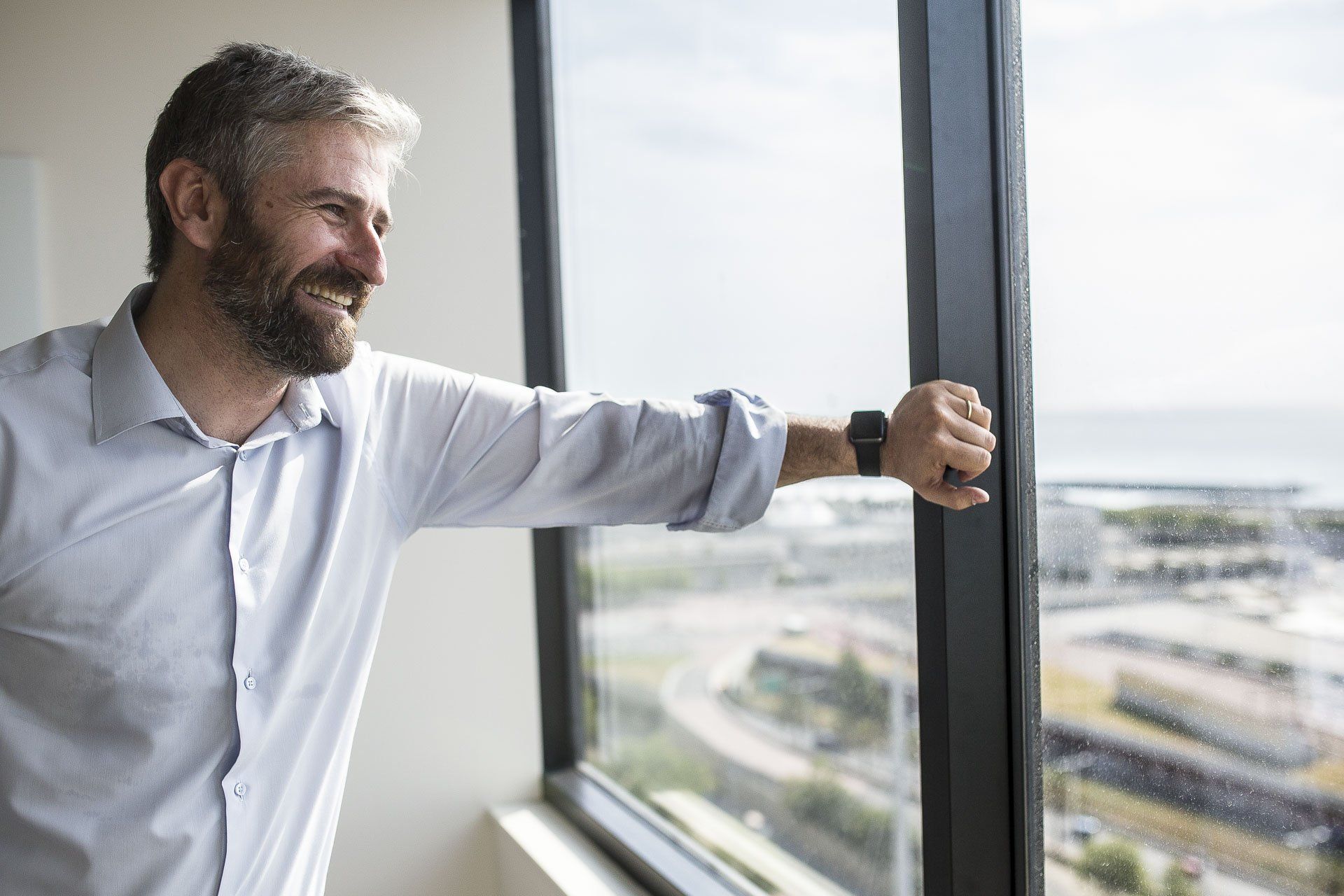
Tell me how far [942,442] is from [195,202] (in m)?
1.08

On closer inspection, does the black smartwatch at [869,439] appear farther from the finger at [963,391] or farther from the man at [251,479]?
the finger at [963,391]

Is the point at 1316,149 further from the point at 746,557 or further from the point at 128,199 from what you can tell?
the point at 128,199

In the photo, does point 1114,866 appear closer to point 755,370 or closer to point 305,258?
point 755,370

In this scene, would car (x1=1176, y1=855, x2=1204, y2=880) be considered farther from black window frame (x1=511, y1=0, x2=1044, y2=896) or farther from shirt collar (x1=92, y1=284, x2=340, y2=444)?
shirt collar (x1=92, y1=284, x2=340, y2=444)

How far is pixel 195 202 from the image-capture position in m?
1.42

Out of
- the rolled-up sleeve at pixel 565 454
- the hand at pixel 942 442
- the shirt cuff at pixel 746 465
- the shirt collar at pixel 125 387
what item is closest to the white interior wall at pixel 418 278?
the rolled-up sleeve at pixel 565 454

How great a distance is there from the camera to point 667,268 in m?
2.12

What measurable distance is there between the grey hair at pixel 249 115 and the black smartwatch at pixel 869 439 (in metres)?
0.79

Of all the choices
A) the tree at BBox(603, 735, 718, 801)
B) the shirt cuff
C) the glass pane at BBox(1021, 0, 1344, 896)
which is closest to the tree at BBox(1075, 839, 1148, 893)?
the glass pane at BBox(1021, 0, 1344, 896)

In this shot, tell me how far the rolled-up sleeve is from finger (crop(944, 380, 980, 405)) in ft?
0.86

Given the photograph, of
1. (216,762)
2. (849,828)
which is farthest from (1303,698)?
(216,762)

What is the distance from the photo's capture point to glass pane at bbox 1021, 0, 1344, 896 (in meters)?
0.92

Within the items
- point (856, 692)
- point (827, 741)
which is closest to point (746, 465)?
point (856, 692)

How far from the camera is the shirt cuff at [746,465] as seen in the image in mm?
1377
